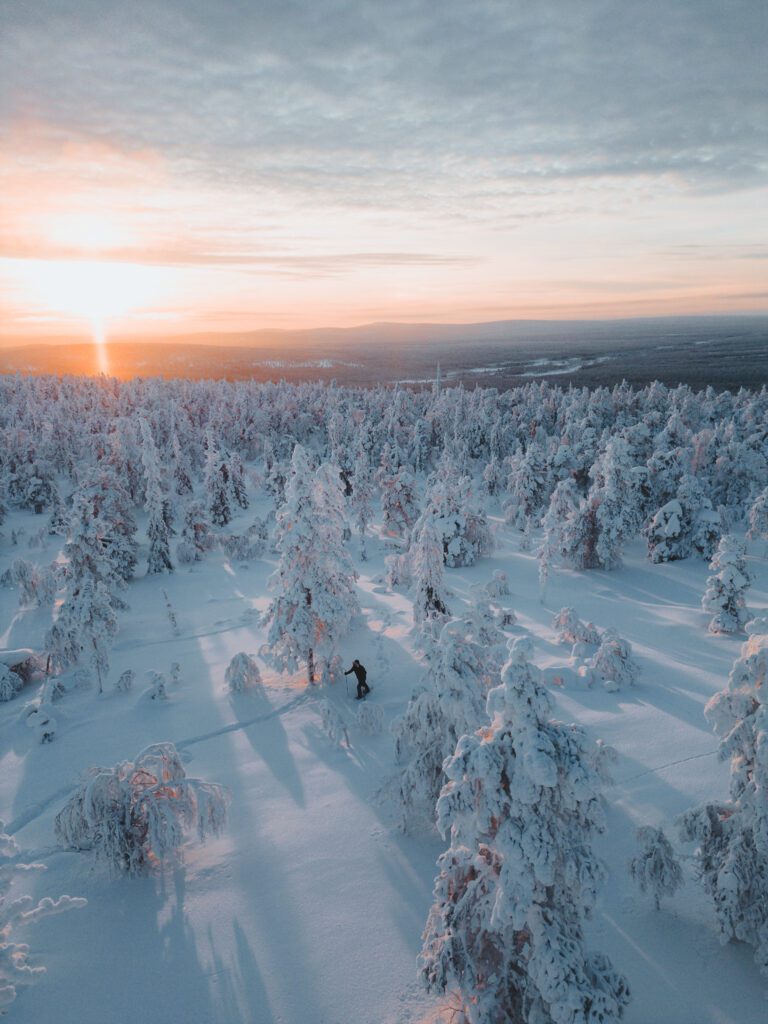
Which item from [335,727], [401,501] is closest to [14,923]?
[335,727]

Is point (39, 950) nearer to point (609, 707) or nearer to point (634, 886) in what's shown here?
point (634, 886)

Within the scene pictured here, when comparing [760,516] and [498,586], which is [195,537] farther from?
[760,516]

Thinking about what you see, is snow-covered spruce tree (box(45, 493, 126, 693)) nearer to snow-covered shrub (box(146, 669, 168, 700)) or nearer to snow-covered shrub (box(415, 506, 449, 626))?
snow-covered shrub (box(146, 669, 168, 700))

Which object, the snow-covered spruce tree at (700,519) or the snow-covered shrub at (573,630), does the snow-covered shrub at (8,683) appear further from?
the snow-covered spruce tree at (700,519)

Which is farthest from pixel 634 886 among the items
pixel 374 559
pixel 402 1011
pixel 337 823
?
pixel 374 559

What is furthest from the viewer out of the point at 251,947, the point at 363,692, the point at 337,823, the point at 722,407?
the point at 722,407

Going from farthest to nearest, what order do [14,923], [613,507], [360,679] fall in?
1. [613,507]
2. [360,679]
3. [14,923]

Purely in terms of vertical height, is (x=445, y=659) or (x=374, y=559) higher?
(x=445, y=659)

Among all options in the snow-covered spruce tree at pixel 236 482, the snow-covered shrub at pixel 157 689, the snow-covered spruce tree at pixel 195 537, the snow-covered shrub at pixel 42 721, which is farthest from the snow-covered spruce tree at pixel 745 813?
the snow-covered spruce tree at pixel 236 482
